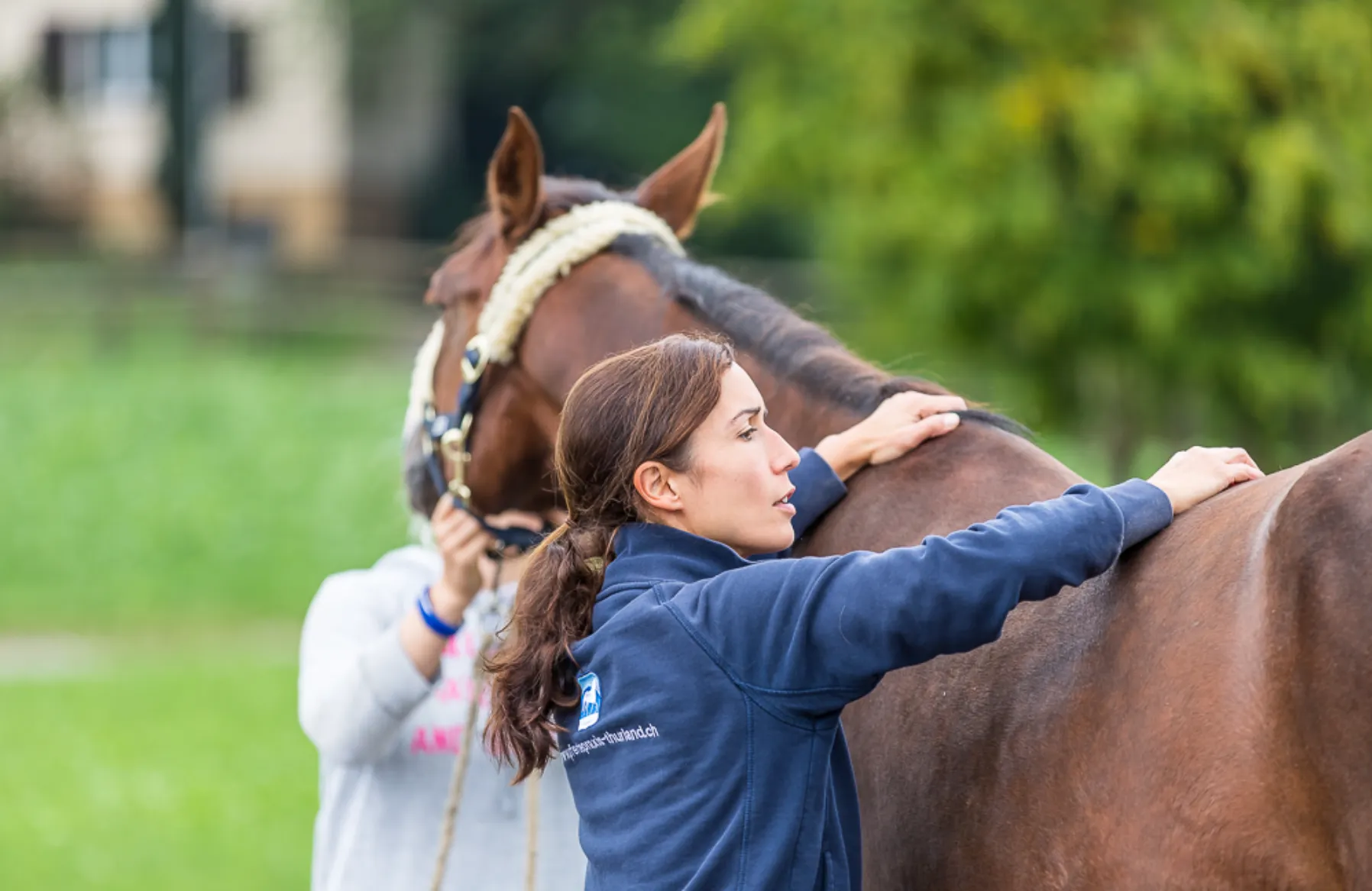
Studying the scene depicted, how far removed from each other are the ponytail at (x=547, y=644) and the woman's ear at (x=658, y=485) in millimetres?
99

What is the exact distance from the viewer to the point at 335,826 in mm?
2857

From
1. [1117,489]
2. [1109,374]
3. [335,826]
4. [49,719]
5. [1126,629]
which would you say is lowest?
[49,719]

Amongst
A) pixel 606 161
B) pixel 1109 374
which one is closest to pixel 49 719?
pixel 1109 374

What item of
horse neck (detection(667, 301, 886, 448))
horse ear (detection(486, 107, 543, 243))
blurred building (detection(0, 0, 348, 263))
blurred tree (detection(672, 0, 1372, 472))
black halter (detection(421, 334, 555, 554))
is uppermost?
horse ear (detection(486, 107, 543, 243))

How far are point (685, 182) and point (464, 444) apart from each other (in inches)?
27.5

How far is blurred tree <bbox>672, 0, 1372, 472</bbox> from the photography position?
6816 mm

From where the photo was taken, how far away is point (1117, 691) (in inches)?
68.7

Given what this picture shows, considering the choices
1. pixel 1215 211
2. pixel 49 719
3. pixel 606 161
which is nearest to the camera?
pixel 1215 211

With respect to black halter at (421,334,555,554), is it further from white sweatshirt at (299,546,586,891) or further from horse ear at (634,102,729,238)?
horse ear at (634,102,729,238)

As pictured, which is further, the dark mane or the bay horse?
→ the dark mane

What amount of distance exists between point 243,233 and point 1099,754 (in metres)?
28.7

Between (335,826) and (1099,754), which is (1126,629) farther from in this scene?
(335,826)

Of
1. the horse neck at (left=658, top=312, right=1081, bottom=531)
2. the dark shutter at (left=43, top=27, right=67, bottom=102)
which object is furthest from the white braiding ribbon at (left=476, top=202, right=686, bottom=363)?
the dark shutter at (left=43, top=27, right=67, bottom=102)

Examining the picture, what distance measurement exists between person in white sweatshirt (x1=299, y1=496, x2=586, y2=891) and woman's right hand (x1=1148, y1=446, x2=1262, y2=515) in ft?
4.04
